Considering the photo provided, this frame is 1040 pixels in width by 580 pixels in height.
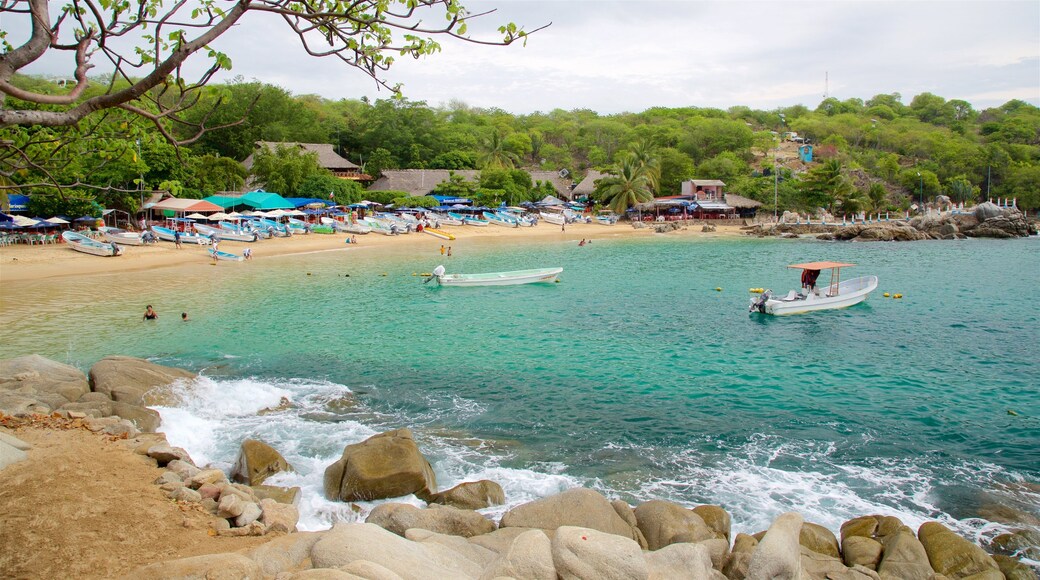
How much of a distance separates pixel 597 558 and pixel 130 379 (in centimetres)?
1244

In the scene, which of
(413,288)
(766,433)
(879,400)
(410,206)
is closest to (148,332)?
(413,288)

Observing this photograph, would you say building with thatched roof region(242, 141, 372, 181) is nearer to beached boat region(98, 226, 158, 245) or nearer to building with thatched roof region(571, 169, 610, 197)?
building with thatched roof region(571, 169, 610, 197)

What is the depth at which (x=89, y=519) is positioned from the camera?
7.44 metres

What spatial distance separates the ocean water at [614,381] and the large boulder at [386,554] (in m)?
3.21

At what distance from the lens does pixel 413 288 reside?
106 feet

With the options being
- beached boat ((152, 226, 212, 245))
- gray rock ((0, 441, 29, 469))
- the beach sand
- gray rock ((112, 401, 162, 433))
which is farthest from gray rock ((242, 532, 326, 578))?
beached boat ((152, 226, 212, 245))

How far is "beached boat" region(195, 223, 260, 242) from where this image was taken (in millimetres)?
46188

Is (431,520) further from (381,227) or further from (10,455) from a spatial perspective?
(381,227)

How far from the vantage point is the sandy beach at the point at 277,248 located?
1350 inches

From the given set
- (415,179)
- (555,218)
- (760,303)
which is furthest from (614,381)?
(415,179)

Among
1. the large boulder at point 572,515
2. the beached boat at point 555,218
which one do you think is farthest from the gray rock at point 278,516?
the beached boat at point 555,218

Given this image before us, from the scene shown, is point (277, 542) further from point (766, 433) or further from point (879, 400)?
point (879, 400)

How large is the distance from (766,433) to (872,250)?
44134 mm

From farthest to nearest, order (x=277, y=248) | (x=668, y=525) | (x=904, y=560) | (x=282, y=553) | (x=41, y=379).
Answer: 1. (x=277, y=248)
2. (x=41, y=379)
3. (x=668, y=525)
4. (x=904, y=560)
5. (x=282, y=553)
